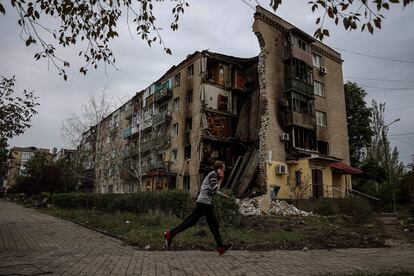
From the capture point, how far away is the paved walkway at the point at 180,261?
5.80 meters

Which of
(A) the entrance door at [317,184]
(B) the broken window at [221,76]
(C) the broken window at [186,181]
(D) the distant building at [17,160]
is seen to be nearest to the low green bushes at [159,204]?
(D) the distant building at [17,160]

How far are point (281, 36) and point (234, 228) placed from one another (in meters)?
23.0


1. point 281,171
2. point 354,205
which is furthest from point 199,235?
point 281,171

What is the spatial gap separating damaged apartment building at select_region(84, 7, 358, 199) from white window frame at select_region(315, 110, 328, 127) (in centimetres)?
13

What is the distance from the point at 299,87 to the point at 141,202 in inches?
691

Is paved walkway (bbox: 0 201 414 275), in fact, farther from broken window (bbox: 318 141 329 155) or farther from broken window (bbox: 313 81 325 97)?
broken window (bbox: 313 81 325 97)

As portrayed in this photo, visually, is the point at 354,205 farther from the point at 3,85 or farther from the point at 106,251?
the point at 3,85

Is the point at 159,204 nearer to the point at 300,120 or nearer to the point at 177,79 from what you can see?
the point at 300,120

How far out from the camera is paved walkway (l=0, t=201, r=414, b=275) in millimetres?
5805

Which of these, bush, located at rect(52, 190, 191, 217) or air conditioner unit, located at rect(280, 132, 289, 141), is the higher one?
air conditioner unit, located at rect(280, 132, 289, 141)

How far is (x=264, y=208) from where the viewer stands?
24250 mm

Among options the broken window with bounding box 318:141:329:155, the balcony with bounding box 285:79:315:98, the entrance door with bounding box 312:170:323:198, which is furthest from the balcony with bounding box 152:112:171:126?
the entrance door with bounding box 312:170:323:198

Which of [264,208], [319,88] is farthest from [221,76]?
[264,208]

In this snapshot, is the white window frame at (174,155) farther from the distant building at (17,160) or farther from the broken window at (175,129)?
the distant building at (17,160)
